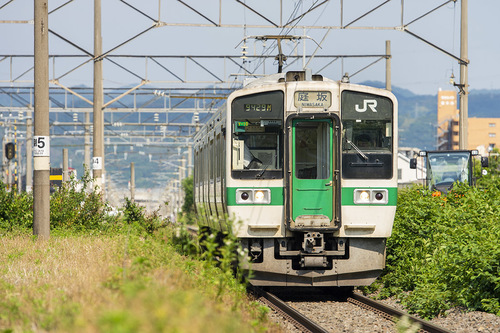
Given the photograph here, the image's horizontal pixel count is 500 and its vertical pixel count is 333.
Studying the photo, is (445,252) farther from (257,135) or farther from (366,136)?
(257,135)

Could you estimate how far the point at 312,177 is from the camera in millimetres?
11859

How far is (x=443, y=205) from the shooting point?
48.3 ft

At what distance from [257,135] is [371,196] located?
6.21 ft

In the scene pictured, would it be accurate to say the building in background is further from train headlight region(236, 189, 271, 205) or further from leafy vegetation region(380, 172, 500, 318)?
train headlight region(236, 189, 271, 205)

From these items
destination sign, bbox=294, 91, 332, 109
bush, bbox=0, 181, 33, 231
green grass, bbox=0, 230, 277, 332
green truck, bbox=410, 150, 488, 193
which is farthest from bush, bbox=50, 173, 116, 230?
green truck, bbox=410, 150, 488, 193

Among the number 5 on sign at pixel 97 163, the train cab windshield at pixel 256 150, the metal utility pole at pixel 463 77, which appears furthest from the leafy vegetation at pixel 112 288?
the metal utility pole at pixel 463 77

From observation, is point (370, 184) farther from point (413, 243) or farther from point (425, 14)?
point (425, 14)

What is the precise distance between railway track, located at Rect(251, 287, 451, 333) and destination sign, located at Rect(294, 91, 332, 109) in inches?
114

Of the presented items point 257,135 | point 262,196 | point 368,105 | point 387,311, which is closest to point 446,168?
point 368,105

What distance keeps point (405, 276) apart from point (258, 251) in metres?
2.64

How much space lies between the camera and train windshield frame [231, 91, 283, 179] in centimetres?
1172

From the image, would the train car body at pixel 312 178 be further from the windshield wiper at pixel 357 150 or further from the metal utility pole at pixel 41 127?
the metal utility pole at pixel 41 127

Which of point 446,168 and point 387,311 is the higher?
point 446,168

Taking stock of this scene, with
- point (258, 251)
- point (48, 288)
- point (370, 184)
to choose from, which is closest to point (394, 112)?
point (370, 184)
